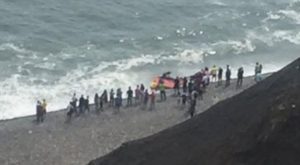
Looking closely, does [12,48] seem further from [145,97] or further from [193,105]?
[193,105]

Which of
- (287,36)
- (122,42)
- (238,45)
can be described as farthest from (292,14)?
(122,42)

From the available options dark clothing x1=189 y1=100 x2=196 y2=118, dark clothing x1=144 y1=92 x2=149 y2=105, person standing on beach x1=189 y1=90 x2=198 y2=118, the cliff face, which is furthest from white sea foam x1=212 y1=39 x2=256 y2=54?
the cliff face

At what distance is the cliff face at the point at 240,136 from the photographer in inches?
949

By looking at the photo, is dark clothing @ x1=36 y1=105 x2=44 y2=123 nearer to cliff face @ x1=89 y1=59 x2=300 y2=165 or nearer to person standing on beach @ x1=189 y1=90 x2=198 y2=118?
person standing on beach @ x1=189 y1=90 x2=198 y2=118

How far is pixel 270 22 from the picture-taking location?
8962 centimetres

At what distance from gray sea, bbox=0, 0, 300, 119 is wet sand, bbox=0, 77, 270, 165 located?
34.3ft

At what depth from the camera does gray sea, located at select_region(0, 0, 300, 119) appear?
2672 inches

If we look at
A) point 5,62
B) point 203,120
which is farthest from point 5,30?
point 203,120

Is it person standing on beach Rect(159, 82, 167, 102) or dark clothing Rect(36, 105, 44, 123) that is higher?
person standing on beach Rect(159, 82, 167, 102)

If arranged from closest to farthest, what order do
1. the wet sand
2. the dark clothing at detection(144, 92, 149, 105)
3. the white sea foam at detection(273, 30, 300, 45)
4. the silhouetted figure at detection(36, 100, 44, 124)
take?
the wet sand < the silhouetted figure at detection(36, 100, 44, 124) < the dark clothing at detection(144, 92, 149, 105) < the white sea foam at detection(273, 30, 300, 45)

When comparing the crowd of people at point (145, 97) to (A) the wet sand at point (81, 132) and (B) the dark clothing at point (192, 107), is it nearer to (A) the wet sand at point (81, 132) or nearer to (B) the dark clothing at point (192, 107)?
(A) the wet sand at point (81, 132)

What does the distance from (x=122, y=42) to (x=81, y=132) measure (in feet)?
108

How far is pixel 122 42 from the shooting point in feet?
262

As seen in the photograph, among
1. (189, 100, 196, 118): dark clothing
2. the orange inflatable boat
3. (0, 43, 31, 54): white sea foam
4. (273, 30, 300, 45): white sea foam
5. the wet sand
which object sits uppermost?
(273, 30, 300, 45): white sea foam
